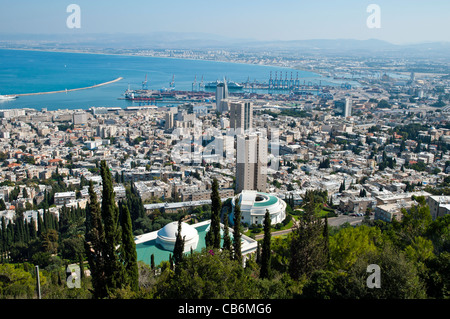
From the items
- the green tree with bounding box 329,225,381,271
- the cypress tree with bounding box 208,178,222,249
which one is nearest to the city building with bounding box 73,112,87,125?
the cypress tree with bounding box 208,178,222,249

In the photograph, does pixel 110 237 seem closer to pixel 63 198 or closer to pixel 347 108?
pixel 63 198

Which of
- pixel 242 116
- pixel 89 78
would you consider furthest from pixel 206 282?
pixel 89 78

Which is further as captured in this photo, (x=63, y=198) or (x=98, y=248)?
(x=63, y=198)

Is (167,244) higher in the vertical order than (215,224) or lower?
lower

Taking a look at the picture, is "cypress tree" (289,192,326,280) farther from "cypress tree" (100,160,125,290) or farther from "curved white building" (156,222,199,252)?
"curved white building" (156,222,199,252)

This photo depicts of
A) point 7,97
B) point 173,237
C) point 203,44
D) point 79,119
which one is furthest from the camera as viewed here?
point 203,44

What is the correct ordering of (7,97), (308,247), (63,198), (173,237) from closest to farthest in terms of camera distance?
(308,247) → (173,237) → (63,198) → (7,97)

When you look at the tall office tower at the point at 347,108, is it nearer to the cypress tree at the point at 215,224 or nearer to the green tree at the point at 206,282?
the cypress tree at the point at 215,224
